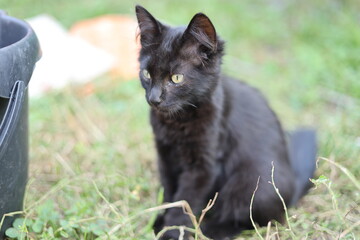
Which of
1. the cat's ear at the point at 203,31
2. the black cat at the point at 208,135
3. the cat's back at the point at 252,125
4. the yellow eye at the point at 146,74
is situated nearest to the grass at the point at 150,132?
the black cat at the point at 208,135

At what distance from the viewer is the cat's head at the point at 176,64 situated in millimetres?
2258

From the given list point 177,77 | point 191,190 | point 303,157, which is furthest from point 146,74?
point 303,157

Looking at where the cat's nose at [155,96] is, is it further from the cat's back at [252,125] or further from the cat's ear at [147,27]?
the cat's back at [252,125]

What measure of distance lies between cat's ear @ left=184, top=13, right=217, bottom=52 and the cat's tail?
3.92ft

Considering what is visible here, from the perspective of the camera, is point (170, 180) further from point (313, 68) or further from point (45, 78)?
point (313, 68)

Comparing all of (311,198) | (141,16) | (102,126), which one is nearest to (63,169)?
(102,126)

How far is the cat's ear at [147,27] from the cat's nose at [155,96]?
282mm

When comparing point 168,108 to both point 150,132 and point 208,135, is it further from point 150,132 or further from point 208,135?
point 150,132

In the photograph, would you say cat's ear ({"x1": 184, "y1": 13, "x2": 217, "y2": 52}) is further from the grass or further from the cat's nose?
the grass

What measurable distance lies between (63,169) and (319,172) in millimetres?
1786

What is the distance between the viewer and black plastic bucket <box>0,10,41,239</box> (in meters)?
1.85

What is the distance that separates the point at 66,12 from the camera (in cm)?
576

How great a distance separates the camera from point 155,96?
2238 mm

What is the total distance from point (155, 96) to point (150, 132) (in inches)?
58.2
